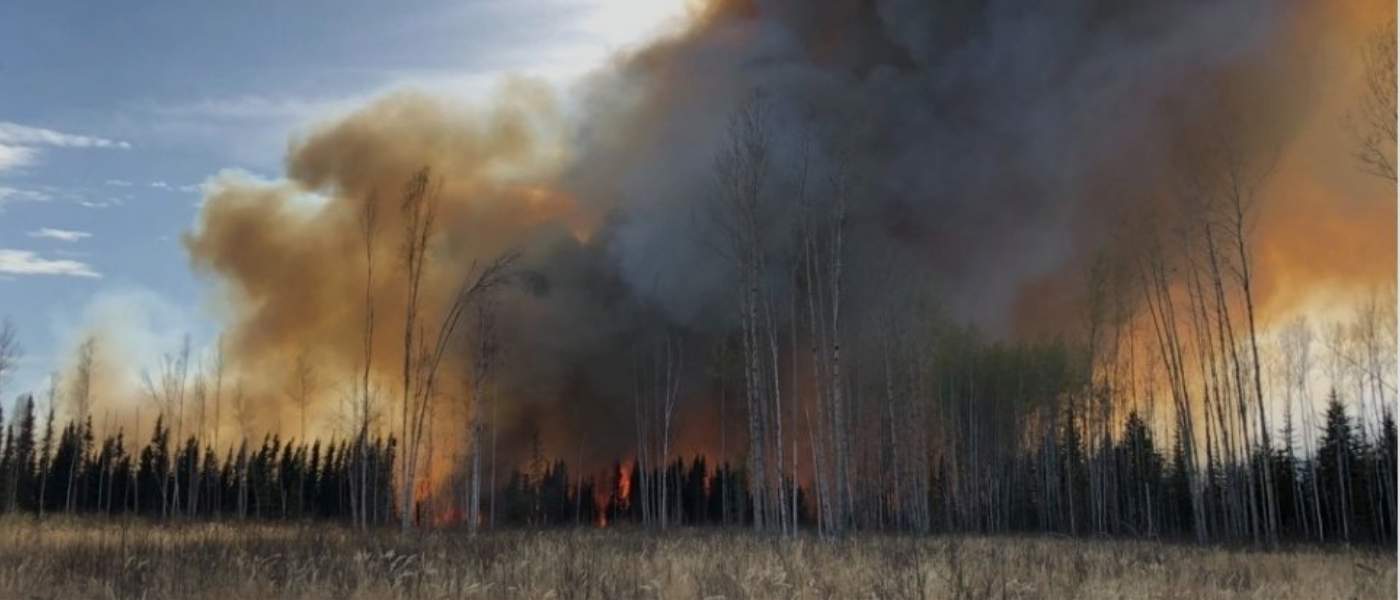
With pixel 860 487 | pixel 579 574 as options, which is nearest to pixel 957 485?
pixel 860 487

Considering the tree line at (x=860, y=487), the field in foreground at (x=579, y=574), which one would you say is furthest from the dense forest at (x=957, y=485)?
the field in foreground at (x=579, y=574)

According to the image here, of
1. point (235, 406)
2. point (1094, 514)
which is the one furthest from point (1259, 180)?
point (235, 406)

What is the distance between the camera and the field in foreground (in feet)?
25.5

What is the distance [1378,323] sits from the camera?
34.4m

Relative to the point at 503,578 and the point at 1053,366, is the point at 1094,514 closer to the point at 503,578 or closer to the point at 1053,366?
the point at 1053,366

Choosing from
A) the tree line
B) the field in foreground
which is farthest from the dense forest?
the field in foreground

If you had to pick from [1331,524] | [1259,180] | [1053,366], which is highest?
[1259,180]

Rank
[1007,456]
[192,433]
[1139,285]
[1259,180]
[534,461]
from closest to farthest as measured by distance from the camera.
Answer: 1. [1259,180]
2. [1139,285]
3. [1007,456]
4. [192,433]
5. [534,461]

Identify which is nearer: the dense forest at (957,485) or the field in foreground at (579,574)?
the field in foreground at (579,574)

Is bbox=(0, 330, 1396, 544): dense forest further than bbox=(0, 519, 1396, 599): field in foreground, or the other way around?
bbox=(0, 330, 1396, 544): dense forest

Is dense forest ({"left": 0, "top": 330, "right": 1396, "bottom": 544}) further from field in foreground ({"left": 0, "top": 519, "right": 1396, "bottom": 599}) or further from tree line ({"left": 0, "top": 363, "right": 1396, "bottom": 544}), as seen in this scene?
field in foreground ({"left": 0, "top": 519, "right": 1396, "bottom": 599})

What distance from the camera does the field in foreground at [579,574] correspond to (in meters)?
7.76

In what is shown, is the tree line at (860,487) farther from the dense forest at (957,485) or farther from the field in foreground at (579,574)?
the field in foreground at (579,574)

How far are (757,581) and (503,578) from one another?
237 centimetres
